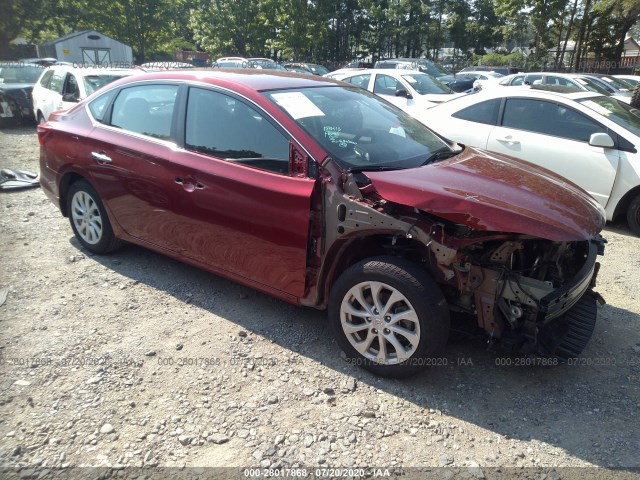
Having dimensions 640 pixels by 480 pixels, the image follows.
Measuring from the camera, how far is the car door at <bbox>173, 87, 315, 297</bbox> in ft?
10.6

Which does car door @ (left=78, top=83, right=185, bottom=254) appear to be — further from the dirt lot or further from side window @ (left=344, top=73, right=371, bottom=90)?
side window @ (left=344, top=73, right=371, bottom=90)

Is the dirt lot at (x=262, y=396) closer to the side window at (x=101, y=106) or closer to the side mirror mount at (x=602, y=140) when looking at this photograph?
the side window at (x=101, y=106)

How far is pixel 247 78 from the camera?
3.78 metres

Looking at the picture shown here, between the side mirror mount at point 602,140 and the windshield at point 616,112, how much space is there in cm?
39

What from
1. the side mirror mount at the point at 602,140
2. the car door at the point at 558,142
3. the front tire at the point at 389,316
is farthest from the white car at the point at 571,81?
the front tire at the point at 389,316

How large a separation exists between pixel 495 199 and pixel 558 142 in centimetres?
371

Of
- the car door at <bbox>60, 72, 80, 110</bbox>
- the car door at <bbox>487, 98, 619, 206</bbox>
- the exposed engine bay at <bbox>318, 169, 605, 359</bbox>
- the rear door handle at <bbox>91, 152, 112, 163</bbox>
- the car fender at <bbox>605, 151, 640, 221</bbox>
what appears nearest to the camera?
the exposed engine bay at <bbox>318, 169, 605, 359</bbox>

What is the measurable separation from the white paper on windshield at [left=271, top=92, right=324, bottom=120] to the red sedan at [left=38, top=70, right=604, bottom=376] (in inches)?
0.5

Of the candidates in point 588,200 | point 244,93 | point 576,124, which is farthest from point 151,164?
point 576,124

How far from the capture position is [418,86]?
34.4ft

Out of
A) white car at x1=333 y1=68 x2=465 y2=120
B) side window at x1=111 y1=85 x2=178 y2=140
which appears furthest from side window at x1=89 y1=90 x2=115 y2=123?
white car at x1=333 y1=68 x2=465 y2=120

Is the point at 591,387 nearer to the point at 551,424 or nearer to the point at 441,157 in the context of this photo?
the point at 551,424

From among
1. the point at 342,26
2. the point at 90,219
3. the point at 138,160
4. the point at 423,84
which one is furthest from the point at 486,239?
the point at 342,26

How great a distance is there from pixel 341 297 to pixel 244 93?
161 cm
